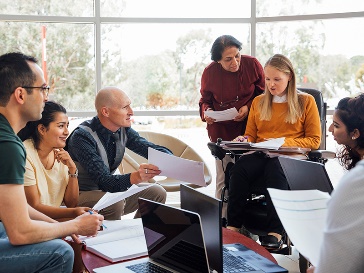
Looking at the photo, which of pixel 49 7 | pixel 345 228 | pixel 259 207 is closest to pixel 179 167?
pixel 259 207

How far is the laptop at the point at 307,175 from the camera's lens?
7.43 feet

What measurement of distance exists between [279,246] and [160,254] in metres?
1.42

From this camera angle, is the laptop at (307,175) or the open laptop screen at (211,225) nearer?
the open laptop screen at (211,225)

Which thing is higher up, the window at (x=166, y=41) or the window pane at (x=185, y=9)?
the window pane at (x=185, y=9)

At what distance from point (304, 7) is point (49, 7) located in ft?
7.86

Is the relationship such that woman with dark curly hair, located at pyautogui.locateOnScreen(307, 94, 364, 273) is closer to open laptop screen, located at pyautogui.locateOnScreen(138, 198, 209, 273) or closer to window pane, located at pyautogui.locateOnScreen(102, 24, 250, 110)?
open laptop screen, located at pyautogui.locateOnScreen(138, 198, 209, 273)

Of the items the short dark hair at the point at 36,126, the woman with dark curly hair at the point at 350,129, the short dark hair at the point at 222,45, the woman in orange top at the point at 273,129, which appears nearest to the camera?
the woman with dark curly hair at the point at 350,129

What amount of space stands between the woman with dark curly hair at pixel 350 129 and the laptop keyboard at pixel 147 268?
114 centimetres

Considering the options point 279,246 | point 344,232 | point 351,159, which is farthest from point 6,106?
A: point 279,246

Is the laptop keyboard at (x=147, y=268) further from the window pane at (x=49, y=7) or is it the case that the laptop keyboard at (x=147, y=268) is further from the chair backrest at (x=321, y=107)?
the window pane at (x=49, y=7)

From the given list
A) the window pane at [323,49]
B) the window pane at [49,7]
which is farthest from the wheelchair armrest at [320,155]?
the window pane at [49,7]

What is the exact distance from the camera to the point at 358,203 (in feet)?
4.06

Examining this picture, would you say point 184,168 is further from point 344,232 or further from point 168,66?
Answer: point 168,66

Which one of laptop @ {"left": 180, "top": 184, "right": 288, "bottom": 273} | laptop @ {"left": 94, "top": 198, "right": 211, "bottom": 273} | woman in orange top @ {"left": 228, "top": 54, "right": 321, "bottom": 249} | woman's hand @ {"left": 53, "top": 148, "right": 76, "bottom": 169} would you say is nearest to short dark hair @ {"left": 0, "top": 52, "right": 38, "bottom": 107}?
laptop @ {"left": 94, "top": 198, "right": 211, "bottom": 273}
